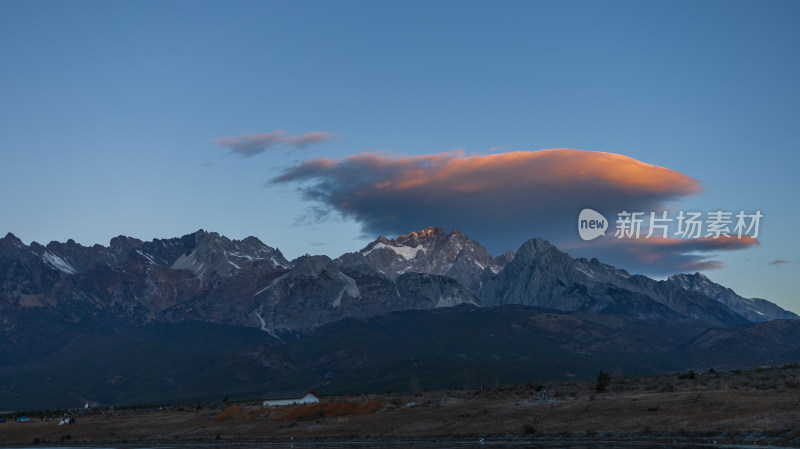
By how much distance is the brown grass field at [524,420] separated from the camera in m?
68.2

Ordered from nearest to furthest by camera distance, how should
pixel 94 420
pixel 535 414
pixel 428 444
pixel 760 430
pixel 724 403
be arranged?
pixel 760 430 < pixel 724 403 < pixel 428 444 < pixel 535 414 < pixel 94 420

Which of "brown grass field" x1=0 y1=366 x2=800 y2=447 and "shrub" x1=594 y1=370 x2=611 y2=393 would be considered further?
"shrub" x1=594 y1=370 x2=611 y2=393

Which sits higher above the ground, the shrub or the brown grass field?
the shrub

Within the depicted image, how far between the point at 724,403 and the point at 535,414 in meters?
22.0

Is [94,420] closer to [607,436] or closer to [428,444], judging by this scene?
[428,444]

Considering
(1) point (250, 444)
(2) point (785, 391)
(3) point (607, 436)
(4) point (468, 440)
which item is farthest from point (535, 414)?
(1) point (250, 444)

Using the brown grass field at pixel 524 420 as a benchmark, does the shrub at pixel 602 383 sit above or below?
above

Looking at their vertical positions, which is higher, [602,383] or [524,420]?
[602,383]

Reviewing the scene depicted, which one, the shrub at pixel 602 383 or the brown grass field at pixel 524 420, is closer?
the brown grass field at pixel 524 420

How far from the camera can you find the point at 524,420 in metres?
88.1

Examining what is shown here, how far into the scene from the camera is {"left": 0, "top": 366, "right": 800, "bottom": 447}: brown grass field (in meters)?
68.2

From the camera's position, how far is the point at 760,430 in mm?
62344

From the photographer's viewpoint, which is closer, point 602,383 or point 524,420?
point 524,420

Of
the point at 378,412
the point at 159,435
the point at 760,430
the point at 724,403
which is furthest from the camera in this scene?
the point at 159,435
